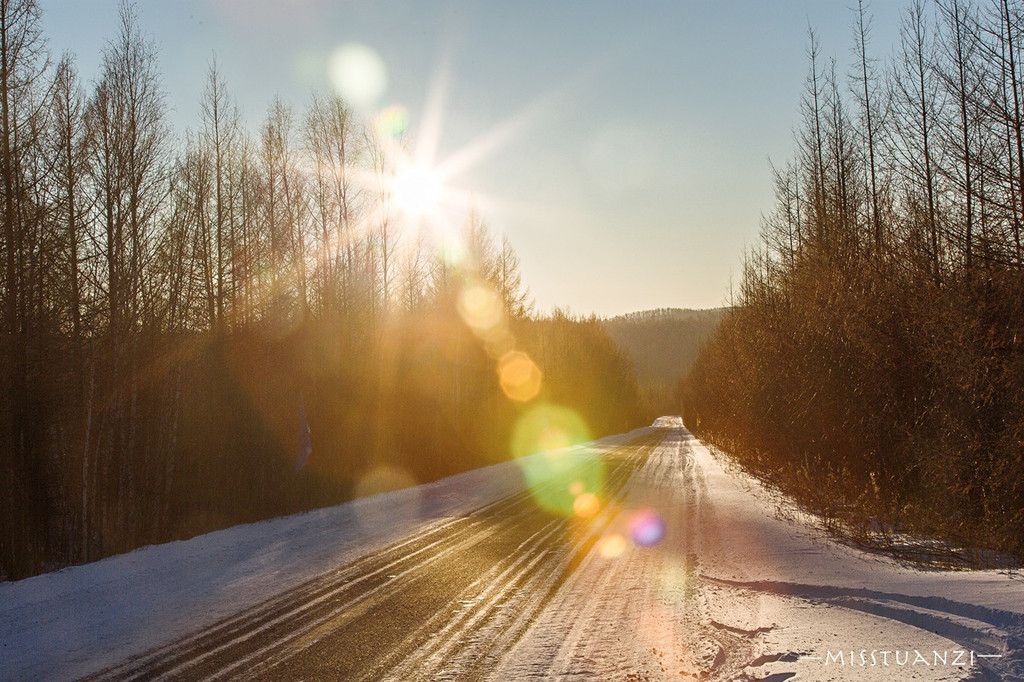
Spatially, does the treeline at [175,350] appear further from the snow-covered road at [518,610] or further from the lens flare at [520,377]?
the lens flare at [520,377]

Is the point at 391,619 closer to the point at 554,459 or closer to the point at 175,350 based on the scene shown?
the point at 175,350

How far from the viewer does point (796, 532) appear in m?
11.8

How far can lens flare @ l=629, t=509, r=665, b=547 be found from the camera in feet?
37.5

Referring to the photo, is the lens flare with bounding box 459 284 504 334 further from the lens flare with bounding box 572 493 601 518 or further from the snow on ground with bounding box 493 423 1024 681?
the snow on ground with bounding box 493 423 1024 681

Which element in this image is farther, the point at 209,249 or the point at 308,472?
the point at 209,249

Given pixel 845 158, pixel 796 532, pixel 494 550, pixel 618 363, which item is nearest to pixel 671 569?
pixel 494 550

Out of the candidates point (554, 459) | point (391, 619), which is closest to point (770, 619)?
point (391, 619)

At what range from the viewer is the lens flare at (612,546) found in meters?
10.3

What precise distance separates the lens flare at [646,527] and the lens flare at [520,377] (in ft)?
89.0

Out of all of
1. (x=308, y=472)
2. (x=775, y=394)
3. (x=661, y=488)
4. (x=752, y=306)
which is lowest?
(x=661, y=488)

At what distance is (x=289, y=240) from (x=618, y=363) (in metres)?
61.4

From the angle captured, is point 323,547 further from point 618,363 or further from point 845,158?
point 618,363

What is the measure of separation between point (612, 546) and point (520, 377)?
37.8 metres

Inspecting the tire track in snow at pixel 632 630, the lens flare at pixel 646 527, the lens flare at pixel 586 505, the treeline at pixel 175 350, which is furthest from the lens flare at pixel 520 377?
the tire track in snow at pixel 632 630
